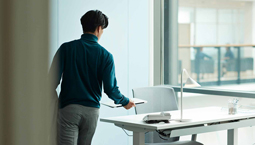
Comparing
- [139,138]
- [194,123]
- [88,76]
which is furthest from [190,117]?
[88,76]

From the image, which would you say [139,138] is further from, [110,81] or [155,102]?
[155,102]

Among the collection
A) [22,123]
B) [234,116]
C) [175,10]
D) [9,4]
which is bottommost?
[234,116]

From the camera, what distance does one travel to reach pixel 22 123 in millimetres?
289

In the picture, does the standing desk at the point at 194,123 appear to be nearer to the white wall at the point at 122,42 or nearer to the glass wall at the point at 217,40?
the glass wall at the point at 217,40

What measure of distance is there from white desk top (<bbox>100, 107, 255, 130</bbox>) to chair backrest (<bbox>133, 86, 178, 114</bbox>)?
0.81 feet

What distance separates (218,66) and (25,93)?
3393 millimetres

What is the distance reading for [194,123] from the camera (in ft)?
6.77

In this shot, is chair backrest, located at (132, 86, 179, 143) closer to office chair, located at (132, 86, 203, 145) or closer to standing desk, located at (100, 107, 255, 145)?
office chair, located at (132, 86, 203, 145)

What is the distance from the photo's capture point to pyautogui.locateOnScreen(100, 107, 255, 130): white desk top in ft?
6.36

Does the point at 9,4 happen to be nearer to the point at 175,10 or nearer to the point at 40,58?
the point at 40,58

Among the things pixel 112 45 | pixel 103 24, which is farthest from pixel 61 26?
pixel 103 24

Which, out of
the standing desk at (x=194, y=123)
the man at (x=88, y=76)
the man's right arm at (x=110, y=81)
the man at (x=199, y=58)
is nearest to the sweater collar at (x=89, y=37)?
the man at (x=88, y=76)

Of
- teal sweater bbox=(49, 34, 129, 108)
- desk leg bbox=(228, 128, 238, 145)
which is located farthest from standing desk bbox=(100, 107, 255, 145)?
teal sweater bbox=(49, 34, 129, 108)

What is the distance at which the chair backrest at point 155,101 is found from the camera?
268 centimetres
